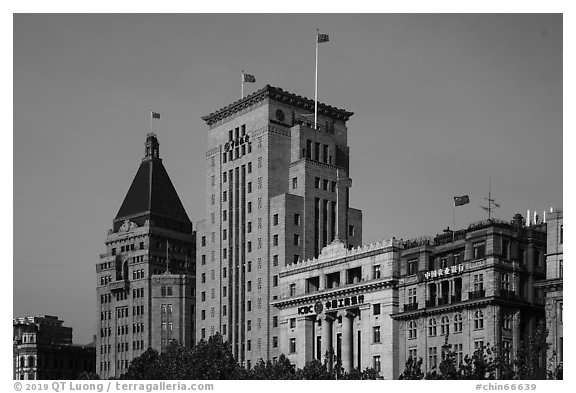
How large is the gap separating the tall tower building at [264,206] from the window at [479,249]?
2860cm

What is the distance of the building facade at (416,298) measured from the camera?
10850cm

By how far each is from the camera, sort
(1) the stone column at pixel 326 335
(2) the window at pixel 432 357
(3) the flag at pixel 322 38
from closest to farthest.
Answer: (3) the flag at pixel 322 38 → (2) the window at pixel 432 357 → (1) the stone column at pixel 326 335

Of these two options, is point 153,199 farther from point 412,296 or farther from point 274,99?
point 412,296

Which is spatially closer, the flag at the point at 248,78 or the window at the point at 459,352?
the window at the point at 459,352

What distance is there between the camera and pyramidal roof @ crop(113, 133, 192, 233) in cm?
17525

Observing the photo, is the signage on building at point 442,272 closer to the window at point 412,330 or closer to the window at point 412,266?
the window at point 412,266

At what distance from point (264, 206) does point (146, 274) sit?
37.7 metres

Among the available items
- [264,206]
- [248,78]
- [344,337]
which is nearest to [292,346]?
[344,337]

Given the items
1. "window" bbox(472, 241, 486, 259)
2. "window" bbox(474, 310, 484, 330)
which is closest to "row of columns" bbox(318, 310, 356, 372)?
"window" bbox(474, 310, 484, 330)

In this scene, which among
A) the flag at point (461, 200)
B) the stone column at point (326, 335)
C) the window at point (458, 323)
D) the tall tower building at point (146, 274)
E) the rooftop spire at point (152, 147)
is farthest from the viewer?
the rooftop spire at point (152, 147)

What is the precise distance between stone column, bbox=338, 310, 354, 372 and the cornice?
29.0 metres

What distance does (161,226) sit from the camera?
572 ft

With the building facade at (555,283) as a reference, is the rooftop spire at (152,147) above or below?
above

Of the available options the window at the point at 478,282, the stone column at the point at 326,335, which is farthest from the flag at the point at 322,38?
the stone column at the point at 326,335
